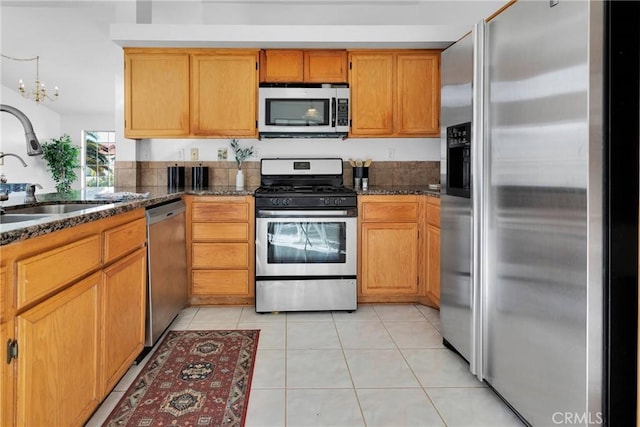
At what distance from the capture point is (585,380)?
1327mm

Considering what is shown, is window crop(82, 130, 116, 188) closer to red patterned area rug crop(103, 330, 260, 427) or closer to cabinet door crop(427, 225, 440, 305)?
red patterned area rug crop(103, 330, 260, 427)

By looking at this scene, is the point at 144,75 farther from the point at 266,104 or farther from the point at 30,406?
the point at 30,406

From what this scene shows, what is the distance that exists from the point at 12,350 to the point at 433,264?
8.67ft

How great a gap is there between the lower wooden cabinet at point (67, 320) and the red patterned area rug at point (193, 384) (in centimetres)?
16

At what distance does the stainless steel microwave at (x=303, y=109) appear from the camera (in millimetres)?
3490

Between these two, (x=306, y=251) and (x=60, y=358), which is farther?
(x=306, y=251)

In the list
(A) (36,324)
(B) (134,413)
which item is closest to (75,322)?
(A) (36,324)

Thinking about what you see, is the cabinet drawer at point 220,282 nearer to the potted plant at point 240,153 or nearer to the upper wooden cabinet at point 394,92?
the potted plant at point 240,153

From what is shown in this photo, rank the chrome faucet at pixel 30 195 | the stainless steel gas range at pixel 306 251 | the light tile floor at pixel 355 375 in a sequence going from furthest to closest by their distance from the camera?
the stainless steel gas range at pixel 306 251 → the chrome faucet at pixel 30 195 → the light tile floor at pixel 355 375

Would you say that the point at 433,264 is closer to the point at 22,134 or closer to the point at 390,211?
the point at 390,211

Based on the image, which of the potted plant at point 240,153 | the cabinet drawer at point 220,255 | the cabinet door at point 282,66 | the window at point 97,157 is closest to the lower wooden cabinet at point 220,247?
the cabinet drawer at point 220,255

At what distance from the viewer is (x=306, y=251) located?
3.16 meters

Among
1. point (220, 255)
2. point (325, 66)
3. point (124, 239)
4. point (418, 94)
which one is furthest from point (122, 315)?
point (418, 94)

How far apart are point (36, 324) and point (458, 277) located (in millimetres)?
1872
